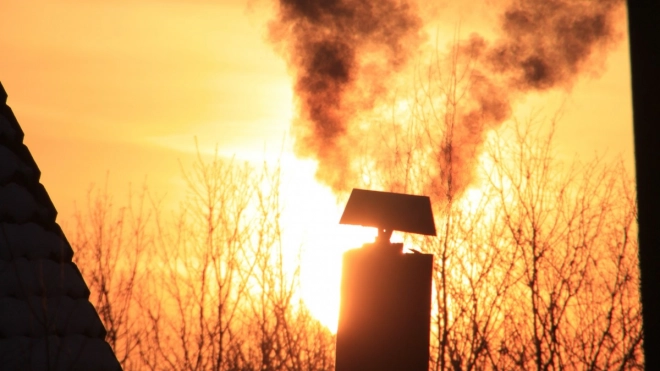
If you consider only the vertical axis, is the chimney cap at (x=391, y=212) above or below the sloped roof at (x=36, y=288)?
above

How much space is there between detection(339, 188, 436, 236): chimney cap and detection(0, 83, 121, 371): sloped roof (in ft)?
3.84

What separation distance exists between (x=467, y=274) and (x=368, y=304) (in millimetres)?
6891

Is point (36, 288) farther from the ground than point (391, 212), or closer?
closer

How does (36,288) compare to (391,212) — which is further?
(391,212)

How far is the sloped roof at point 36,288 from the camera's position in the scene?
2.72m

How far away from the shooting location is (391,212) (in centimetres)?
312

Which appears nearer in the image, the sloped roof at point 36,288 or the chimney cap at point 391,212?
the sloped roof at point 36,288

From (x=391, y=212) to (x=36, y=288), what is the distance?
1.46m

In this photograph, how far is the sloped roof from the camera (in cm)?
272

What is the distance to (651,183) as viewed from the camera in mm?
1187

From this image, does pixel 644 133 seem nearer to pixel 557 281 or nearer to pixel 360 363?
pixel 360 363

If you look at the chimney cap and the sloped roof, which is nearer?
the sloped roof

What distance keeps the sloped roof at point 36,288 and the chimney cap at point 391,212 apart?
1.17 meters

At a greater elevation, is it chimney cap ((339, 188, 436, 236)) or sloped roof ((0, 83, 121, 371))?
chimney cap ((339, 188, 436, 236))
